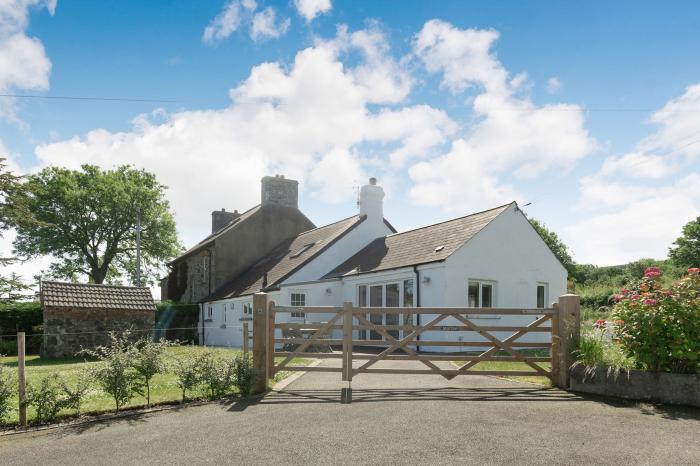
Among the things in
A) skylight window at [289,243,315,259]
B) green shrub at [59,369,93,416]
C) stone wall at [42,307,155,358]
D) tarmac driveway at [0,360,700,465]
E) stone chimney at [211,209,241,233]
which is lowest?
stone wall at [42,307,155,358]

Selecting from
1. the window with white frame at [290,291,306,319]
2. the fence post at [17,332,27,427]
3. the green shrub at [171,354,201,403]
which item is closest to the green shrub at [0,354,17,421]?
the fence post at [17,332,27,427]

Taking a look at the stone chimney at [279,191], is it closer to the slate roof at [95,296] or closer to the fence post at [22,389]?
the slate roof at [95,296]

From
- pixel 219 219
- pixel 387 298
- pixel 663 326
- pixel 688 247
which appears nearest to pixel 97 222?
pixel 219 219

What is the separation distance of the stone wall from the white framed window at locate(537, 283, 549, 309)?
53.0ft

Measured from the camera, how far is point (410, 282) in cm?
1986

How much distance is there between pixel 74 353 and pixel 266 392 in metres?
14.9

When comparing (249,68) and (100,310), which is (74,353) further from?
(249,68)

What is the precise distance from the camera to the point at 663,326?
8.63 metres

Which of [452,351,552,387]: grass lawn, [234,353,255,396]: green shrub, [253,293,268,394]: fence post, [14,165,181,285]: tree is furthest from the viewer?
[14,165,181,285]: tree

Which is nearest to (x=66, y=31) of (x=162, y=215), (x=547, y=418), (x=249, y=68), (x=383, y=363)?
(x=249, y=68)

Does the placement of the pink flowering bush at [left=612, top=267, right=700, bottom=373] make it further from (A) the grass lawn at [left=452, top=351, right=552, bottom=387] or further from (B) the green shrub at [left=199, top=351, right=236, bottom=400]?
(B) the green shrub at [left=199, top=351, right=236, bottom=400]

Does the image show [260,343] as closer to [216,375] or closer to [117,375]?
[216,375]

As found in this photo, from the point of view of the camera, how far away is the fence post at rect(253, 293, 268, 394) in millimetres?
9820

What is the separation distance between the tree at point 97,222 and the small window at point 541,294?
3172 cm
